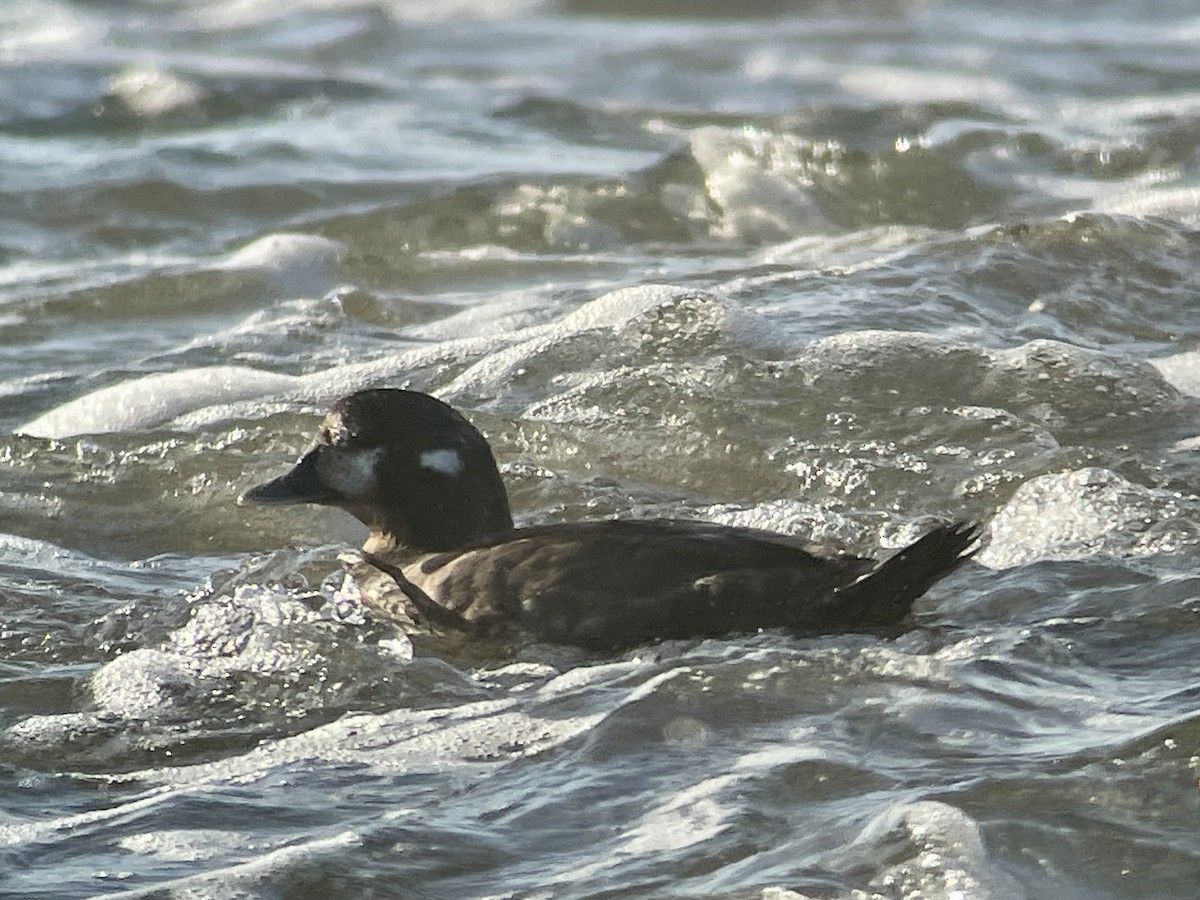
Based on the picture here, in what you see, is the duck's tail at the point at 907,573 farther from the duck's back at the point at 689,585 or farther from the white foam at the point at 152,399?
the white foam at the point at 152,399

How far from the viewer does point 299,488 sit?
18.4 feet

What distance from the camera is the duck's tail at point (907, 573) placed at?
15.5ft

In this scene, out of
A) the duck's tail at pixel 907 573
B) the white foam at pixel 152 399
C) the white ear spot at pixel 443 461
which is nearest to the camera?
the duck's tail at pixel 907 573

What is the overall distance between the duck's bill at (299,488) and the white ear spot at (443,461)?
0.90 feet

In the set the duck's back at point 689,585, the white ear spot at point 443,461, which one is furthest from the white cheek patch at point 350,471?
the duck's back at point 689,585

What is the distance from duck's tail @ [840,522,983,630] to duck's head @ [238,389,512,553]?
1.16 meters

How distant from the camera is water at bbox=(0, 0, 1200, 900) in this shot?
3893mm

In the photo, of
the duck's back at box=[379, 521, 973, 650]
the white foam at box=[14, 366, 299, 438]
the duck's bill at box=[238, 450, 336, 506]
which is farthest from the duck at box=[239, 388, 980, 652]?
the white foam at box=[14, 366, 299, 438]

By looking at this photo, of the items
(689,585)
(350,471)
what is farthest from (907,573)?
(350,471)

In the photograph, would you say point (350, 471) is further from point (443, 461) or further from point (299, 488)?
point (443, 461)

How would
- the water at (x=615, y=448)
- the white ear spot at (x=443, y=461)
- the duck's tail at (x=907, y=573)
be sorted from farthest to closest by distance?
the white ear spot at (x=443, y=461) < the duck's tail at (x=907, y=573) < the water at (x=615, y=448)

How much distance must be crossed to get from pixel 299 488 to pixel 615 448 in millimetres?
1232

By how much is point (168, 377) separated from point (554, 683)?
10.0 feet

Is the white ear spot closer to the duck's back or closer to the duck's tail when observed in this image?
the duck's back
